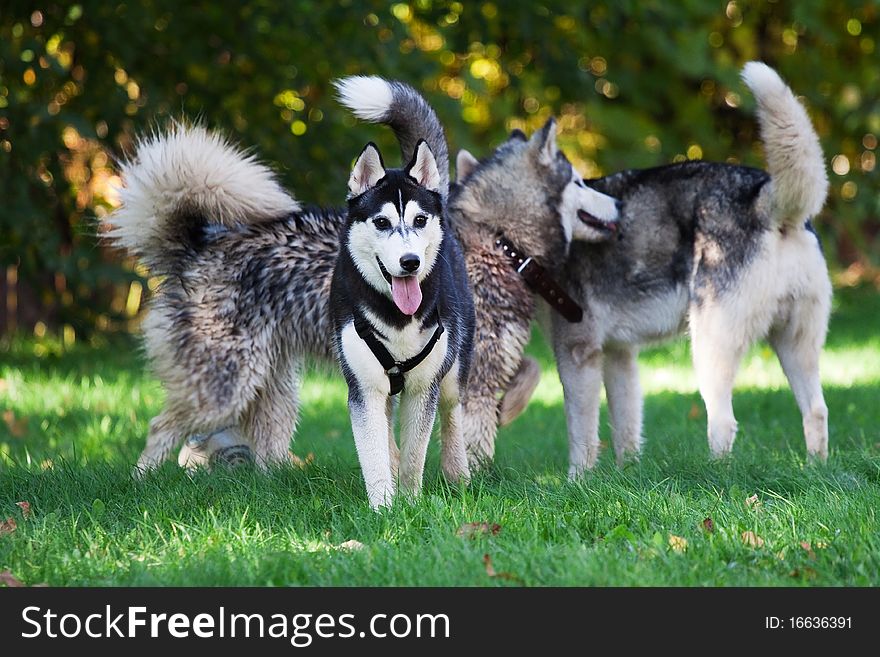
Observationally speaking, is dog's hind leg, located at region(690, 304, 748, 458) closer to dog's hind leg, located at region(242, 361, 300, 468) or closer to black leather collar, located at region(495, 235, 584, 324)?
black leather collar, located at region(495, 235, 584, 324)

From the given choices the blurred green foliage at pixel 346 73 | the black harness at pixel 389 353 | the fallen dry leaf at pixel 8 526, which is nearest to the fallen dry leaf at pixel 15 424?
the blurred green foliage at pixel 346 73

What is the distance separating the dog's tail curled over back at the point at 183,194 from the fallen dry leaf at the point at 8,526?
65.1 inches

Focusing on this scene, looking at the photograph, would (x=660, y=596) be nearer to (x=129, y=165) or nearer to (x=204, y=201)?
(x=204, y=201)

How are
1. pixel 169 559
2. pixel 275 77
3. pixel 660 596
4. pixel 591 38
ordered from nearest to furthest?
pixel 660 596
pixel 169 559
pixel 275 77
pixel 591 38

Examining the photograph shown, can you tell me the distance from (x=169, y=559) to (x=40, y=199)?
6792 mm

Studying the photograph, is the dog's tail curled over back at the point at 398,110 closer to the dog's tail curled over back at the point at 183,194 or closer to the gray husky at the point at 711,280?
the dog's tail curled over back at the point at 183,194

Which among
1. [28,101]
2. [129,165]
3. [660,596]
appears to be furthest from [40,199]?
[660,596]

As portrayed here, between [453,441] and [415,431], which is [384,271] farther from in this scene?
[453,441]

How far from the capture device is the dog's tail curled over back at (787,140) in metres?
5.47

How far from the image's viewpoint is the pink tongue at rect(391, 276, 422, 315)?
4.47 metres

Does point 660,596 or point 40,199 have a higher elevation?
point 40,199

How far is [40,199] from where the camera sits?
9984 millimetres

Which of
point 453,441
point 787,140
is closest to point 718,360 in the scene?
point 787,140

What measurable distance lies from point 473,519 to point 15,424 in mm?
4308
